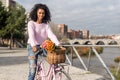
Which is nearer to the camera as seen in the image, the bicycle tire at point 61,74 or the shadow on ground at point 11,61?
the bicycle tire at point 61,74

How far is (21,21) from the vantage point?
49.5 metres

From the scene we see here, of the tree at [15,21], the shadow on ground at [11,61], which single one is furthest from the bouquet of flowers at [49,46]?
the tree at [15,21]

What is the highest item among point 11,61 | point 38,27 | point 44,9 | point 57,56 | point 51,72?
point 44,9

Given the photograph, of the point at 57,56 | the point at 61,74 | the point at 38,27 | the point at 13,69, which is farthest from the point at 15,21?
the point at 57,56

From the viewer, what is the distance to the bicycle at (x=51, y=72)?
4.68 metres

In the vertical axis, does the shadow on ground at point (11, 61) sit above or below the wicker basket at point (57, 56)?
below

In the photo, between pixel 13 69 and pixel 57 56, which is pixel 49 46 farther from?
pixel 13 69

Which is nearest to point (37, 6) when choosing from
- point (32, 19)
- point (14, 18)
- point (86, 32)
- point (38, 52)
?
point (32, 19)

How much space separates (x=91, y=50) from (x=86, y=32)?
154 m

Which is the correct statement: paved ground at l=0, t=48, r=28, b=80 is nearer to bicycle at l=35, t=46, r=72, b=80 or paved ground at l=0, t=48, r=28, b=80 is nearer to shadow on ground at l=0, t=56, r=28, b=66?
shadow on ground at l=0, t=56, r=28, b=66

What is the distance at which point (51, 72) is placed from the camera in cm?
486

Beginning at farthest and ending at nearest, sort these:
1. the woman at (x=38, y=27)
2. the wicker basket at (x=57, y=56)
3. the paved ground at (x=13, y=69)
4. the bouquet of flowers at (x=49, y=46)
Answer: the paved ground at (x=13, y=69) < the woman at (x=38, y=27) < the bouquet of flowers at (x=49, y=46) < the wicker basket at (x=57, y=56)

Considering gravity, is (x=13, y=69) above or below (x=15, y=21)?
above

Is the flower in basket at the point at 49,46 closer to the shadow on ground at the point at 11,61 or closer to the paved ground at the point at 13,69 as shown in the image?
the paved ground at the point at 13,69
